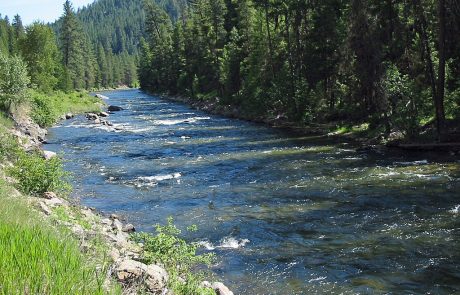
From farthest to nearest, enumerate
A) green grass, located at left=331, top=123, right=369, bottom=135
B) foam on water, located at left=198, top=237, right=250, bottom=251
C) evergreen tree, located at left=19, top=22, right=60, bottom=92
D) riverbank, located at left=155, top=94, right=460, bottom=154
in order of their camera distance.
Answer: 1. evergreen tree, located at left=19, top=22, right=60, bottom=92
2. green grass, located at left=331, top=123, right=369, bottom=135
3. riverbank, located at left=155, top=94, right=460, bottom=154
4. foam on water, located at left=198, top=237, right=250, bottom=251

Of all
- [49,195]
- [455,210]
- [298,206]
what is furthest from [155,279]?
[455,210]

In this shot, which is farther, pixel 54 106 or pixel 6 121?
pixel 54 106

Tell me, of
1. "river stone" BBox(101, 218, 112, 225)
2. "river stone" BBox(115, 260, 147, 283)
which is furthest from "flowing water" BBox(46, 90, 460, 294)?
"river stone" BBox(115, 260, 147, 283)

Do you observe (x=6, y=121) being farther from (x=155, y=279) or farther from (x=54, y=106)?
(x=155, y=279)

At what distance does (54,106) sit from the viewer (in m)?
57.3

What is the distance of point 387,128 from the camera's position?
3045 cm

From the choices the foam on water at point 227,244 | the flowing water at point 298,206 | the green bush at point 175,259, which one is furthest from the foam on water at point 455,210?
the green bush at point 175,259

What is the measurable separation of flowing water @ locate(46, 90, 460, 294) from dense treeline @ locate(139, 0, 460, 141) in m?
4.43

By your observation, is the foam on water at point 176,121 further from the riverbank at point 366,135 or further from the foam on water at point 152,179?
the foam on water at point 152,179

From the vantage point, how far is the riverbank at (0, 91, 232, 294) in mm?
4785

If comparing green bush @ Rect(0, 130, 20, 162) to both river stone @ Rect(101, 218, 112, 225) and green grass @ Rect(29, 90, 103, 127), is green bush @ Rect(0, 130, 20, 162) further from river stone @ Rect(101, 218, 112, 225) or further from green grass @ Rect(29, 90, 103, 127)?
green grass @ Rect(29, 90, 103, 127)

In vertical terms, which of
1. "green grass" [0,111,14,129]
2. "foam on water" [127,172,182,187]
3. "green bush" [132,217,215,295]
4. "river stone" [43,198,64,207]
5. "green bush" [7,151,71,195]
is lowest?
"foam on water" [127,172,182,187]

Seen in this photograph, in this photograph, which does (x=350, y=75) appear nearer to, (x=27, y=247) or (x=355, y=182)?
(x=355, y=182)

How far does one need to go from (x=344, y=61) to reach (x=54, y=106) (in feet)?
123
